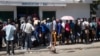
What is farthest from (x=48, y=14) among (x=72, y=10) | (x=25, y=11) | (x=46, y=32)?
(x=46, y=32)

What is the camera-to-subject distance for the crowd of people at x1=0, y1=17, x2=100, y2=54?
19494 mm

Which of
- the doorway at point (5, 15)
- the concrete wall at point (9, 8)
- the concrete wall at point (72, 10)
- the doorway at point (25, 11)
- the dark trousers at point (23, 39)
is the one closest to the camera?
the dark trousers at point (23, 39)

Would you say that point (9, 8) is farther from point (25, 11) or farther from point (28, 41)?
point (28, 41)

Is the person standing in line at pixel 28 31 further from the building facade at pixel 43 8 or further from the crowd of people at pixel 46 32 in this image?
the building facade at pixel 43 8

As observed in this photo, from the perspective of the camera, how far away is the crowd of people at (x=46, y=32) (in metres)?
19.5

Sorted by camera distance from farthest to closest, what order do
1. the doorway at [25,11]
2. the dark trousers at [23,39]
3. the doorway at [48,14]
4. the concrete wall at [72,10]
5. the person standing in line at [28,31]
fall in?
the concrete wall at [72,10] → the doorway at [48,14] → the doorway at [25,11] → the dark trousers at [23,39] → the person standing in line at [28,31]

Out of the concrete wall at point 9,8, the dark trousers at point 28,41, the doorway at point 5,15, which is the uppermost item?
the concrete wall at point 9,8

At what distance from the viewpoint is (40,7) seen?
2586 centimetres

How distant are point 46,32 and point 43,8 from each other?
494 centimetres

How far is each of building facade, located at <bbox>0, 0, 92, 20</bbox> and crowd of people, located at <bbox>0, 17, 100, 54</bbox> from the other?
212cm

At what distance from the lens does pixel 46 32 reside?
21.5m

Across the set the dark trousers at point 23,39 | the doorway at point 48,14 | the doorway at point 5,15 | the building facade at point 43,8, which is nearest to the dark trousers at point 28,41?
the dark trousers at point 23,39

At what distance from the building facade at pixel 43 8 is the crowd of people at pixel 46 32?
2123mm

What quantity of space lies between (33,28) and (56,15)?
7404 millimetres
